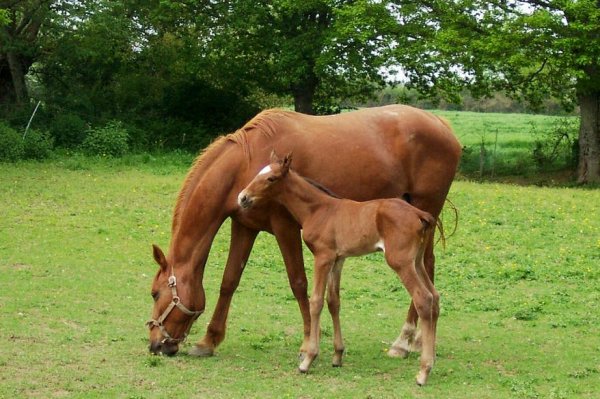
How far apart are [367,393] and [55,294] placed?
15.8 feet

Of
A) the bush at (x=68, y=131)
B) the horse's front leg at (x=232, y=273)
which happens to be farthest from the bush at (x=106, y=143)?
the horse's front leg at (x=232, y=273)

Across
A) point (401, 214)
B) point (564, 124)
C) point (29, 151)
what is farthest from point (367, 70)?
point (401, 214)

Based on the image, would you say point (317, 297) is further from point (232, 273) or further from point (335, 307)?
point (232, 273)

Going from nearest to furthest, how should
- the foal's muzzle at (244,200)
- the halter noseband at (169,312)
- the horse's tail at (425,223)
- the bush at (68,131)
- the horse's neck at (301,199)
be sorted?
the horse's tail at (425,223), the foal's muzzle at (244,200), the horse's neck at (301,199), the halter noseband at (169,312), the bush at (68,131)

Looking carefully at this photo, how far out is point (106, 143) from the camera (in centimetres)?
2505

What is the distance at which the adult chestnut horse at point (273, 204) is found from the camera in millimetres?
7902

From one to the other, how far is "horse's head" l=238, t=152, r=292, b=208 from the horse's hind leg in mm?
859

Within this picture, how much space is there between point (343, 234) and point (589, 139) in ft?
66.0

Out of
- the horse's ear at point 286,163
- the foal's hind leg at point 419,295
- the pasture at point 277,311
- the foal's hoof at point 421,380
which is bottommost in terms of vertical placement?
the pasture at point 277,311

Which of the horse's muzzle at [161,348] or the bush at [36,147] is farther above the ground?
the bush at [36,147]

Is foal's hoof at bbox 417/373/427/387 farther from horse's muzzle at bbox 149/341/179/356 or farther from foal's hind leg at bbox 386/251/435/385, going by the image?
horse's muzzle at bbox 149/341/179/356

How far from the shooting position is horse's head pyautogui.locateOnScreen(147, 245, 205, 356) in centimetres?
786

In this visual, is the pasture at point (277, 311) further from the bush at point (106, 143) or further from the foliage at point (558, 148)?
the foliage at point (558, 148)

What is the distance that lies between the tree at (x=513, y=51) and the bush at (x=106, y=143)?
28.1 ft
